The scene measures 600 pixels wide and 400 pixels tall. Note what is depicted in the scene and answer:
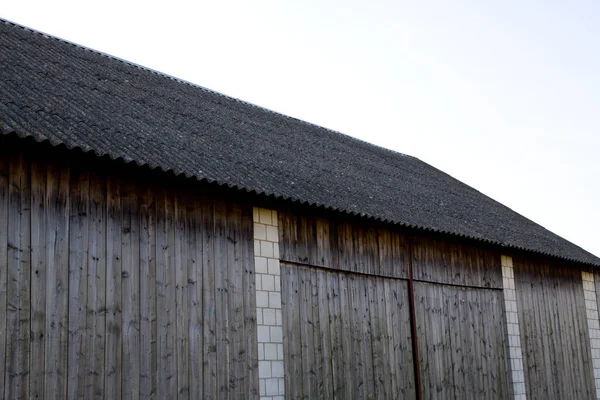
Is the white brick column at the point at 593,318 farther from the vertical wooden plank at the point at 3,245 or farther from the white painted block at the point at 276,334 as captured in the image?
the vertical wooden plank at the point at 3,245

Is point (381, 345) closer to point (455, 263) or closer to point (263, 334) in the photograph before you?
point (263, 334)

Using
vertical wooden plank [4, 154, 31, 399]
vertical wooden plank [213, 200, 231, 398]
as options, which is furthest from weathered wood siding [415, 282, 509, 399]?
vertical wooden plank [4, 154, 31, 399]

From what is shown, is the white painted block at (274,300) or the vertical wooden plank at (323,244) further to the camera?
the vertical wooden plank at (323,244)

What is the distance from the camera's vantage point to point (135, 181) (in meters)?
9.44

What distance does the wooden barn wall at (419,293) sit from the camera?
37.7 feet

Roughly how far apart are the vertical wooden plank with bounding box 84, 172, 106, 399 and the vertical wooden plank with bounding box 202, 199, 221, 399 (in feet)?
4.92

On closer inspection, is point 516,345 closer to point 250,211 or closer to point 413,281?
point 413,281

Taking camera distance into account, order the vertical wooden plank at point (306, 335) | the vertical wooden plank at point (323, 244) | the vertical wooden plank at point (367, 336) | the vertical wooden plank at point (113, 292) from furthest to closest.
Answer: the vertical wooden plank at point (367, 336), the vertical wooden plank at point (323, 244), the vertical wooden plank at point (306, 335), the vertical wooden plank at point (113, 292)

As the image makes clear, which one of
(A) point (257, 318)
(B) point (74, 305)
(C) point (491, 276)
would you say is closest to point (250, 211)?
(A) point (257, 318)

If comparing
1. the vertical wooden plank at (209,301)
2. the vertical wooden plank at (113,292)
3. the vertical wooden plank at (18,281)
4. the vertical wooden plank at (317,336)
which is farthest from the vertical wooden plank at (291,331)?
the vertical wooden plank at (18,281)

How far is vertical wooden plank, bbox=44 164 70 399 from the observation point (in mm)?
8188

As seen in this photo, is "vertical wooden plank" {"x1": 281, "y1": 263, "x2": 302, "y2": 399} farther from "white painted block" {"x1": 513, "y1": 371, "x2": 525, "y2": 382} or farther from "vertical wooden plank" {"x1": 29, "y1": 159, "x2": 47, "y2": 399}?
"white painted block" {"x1": 513, "y1": 371, "x2": 525, "y2": 382}

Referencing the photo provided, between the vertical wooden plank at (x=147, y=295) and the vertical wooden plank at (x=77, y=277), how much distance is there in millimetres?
779

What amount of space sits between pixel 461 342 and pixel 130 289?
7368mm
